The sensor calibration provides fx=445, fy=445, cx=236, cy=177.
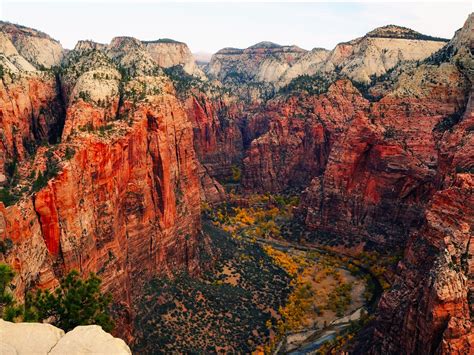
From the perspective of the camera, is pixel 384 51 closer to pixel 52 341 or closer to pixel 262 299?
pixel 262 299

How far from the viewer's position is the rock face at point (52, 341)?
16.3 m

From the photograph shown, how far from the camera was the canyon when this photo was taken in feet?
135

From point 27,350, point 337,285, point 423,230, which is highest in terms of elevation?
point 27,350

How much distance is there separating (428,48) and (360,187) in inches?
3759

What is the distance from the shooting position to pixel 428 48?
162 metres

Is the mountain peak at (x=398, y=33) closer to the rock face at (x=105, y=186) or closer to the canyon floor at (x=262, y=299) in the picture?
the canyon floor at (x=262, y=299)

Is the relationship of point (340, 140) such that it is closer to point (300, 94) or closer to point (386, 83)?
point (386, 83)

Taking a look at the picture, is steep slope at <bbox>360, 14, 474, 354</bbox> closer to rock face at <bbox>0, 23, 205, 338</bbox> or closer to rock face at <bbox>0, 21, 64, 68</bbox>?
rock face at <bbox>0, 23, 205, 338</bbox>

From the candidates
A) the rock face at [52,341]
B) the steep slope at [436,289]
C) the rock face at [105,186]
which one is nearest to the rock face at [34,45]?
the rock face at [105,186]

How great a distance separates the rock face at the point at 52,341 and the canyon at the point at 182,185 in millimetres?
18906

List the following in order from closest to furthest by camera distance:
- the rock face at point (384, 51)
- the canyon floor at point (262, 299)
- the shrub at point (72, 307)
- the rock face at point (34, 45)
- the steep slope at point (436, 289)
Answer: the shrub at point (72, 307) < the steep slope at point (436, 289) < the canyon floor at point (262, 299) < the rock face at point (34, 45) < the rock face at point (384, 51)

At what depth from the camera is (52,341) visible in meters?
17.0

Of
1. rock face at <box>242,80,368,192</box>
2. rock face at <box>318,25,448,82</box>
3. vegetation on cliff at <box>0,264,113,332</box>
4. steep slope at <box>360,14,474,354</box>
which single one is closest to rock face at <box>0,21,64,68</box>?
rock face at <box>242,80,368,192</box>

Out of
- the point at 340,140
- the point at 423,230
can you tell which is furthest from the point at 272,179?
the point at 423,230
